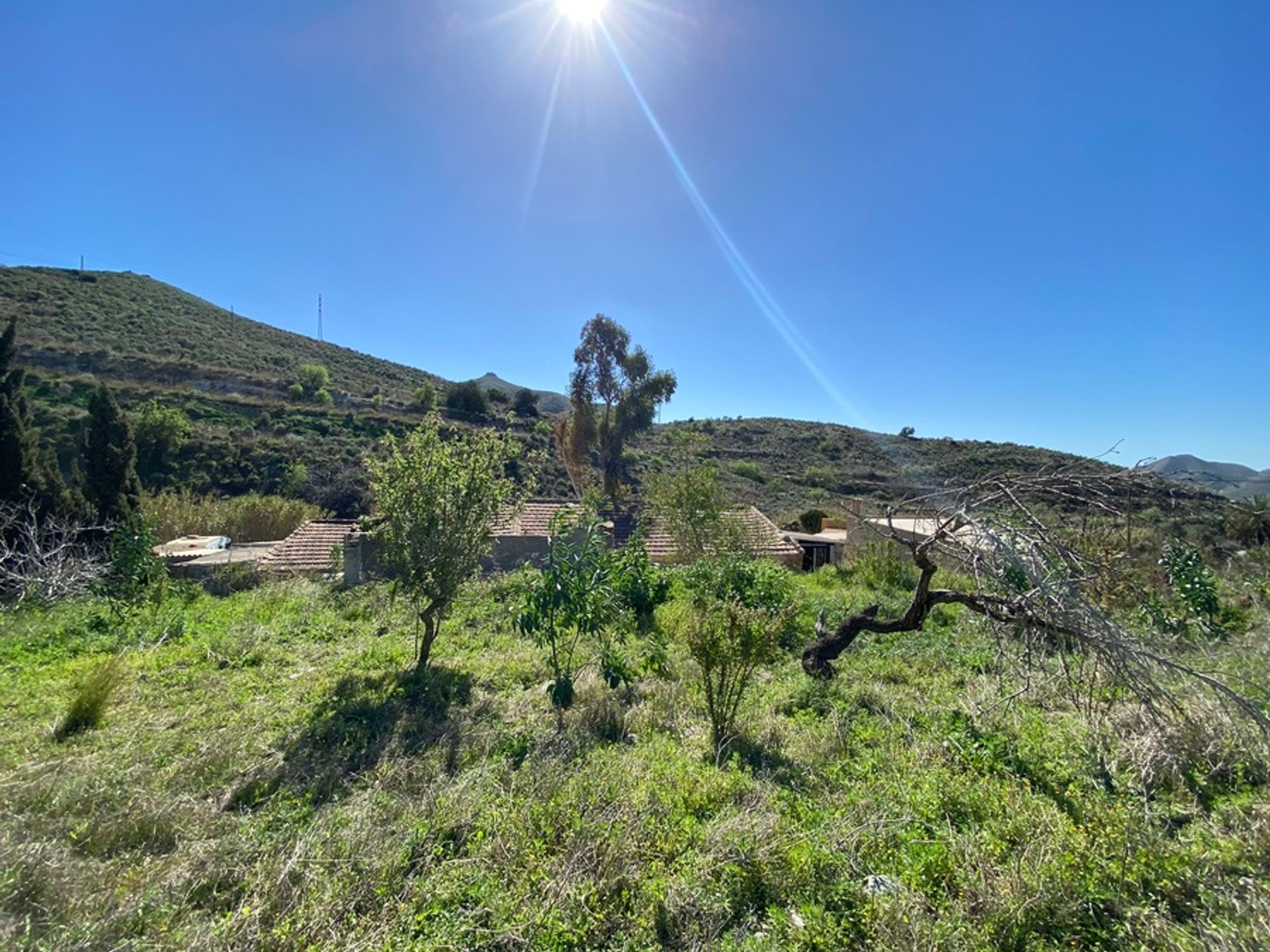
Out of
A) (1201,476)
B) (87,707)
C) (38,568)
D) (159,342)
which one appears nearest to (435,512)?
(87,707)

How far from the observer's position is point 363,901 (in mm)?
2557

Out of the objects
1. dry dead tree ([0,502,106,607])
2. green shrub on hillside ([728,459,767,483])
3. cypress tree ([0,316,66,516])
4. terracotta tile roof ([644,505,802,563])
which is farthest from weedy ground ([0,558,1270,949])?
green shrub on hillside ([728,459,767,483])

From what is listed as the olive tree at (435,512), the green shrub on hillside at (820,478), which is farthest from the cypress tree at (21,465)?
the green shrub on hillside at (820,478)

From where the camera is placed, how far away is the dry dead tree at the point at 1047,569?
3529mm

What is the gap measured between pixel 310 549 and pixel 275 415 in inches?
841

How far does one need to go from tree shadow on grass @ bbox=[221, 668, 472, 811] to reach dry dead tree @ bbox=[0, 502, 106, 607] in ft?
24.0

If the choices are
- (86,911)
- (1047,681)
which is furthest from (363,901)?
(1047,681)

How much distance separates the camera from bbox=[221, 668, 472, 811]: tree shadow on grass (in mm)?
3650

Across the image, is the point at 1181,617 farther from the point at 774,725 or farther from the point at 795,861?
the point at 795,861

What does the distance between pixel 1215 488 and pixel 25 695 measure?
35.1 feet

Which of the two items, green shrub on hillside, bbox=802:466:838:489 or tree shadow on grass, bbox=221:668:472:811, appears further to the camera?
green shrub on hillside, bbox=802:466:838:489

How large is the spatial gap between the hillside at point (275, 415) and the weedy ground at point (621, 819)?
1570cm

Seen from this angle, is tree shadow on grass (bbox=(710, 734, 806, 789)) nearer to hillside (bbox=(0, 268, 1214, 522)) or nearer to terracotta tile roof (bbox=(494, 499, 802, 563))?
terracotta tile roof (bbox=(494, 499, 802, 563))

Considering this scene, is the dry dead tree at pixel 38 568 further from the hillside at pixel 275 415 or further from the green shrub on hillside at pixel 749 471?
the green shrub on hillside at pixel 749 471
